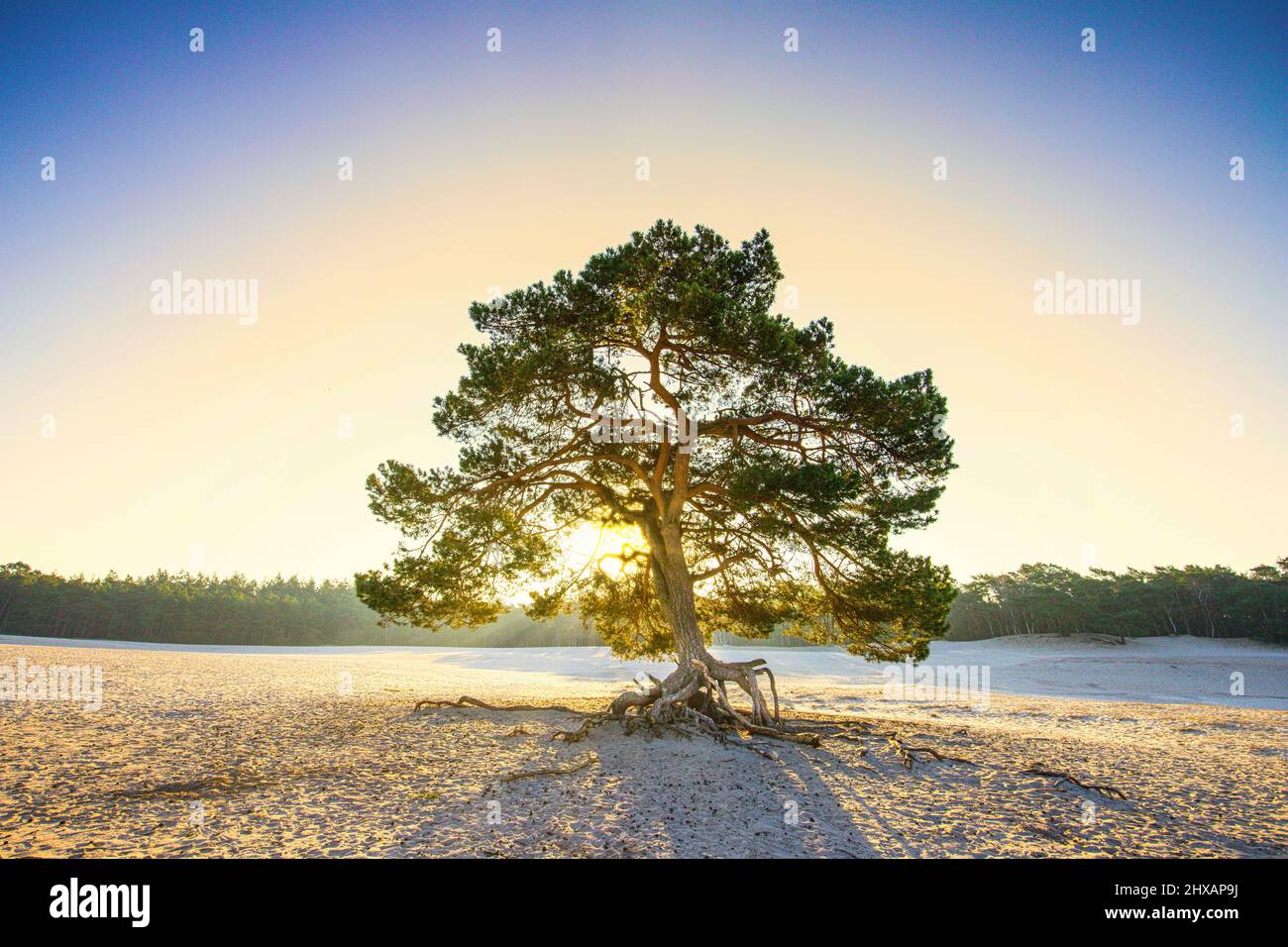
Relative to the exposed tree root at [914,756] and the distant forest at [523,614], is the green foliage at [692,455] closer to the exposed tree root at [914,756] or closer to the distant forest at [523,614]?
the exposed tree root at [914,756]

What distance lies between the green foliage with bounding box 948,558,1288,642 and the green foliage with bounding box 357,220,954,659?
174ft

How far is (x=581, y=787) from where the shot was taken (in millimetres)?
7512

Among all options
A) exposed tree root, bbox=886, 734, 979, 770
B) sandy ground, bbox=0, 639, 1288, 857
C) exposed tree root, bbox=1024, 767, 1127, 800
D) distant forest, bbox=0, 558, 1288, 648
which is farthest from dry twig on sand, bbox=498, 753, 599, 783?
distant forest, bbox=0, 558, 1288, 648

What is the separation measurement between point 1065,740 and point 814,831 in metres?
10.4

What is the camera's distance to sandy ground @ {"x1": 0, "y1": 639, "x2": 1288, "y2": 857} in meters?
5.50

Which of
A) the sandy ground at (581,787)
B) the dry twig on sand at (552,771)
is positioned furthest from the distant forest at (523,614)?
the dry twig on sand at (552,771)

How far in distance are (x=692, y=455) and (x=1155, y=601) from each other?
72505mm

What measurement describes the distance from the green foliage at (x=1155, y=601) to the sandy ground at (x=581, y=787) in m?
52.2

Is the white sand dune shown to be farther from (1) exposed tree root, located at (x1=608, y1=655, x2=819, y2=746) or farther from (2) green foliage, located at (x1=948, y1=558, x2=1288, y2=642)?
(1) exposed tree root, located at (x1=608, y1=655, x2=819, y2=746)
